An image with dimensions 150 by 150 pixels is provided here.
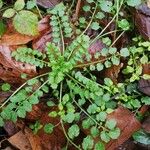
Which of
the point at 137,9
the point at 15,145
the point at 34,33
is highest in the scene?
the point at 137,9

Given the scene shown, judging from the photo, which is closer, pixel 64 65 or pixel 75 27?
pixel 64 65

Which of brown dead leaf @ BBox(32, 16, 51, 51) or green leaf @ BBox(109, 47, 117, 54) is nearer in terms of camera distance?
green leaf @ BBox(109, 47, 117, 54)

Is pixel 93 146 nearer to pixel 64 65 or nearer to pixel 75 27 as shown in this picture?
pixel 64 65

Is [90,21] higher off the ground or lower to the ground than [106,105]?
higher

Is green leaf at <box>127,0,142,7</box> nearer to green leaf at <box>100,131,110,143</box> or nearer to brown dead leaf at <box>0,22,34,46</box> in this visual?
brown dead leaf at <box>0,22,34,46</box>

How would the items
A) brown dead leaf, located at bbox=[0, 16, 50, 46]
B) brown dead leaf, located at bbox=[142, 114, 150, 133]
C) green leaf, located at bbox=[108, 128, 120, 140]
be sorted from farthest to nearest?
brown dead leaf, located at bbox=[0, 16, 50, 46] < brown dead leaf, located at bbox=[142, 114, 150, 133] < green leaf, located at bbox=[108, 128, 120, 140]

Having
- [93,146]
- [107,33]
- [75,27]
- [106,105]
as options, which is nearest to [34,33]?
[75,27]

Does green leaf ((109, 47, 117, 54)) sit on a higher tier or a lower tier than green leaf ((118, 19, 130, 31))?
lower

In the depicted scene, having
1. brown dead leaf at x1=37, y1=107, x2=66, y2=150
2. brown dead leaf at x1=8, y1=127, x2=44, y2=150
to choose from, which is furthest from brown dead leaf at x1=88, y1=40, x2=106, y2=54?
brown dead leaf at x1=8, y1=127, x2=44, y2=150
